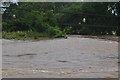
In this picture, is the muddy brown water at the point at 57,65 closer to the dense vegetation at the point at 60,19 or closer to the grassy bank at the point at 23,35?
the grassy bank at the point at 23,35

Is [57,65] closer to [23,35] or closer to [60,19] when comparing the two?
[23,35]

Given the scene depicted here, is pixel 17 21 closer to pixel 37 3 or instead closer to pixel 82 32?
pixel 37 3

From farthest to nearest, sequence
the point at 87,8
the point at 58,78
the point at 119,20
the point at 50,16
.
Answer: the point at 87,8, the point at 119,20, the point at 50,16, the point at 58,78

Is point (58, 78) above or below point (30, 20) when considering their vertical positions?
above

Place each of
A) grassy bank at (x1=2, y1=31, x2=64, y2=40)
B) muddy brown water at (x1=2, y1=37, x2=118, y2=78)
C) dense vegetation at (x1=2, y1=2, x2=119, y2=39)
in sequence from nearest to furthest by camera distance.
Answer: muddy brown water at (x1=2, y1=37, x2=118, y2=78)
grassy bank at (x1=2, y1=31, x2=64, y2=40)
dense vegetation at (x1=2, y1=2, x2=119, y2=39)

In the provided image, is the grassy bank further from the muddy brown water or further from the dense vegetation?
the muddy brown water

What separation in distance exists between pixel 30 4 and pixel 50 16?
222 inches

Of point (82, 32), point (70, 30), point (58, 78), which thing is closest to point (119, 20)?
point (82, 32)

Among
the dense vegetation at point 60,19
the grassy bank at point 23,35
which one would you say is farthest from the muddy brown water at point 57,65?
the dense vegetation at point 60,19

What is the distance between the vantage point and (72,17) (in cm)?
4134

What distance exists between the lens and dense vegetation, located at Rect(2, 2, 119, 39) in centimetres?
2520

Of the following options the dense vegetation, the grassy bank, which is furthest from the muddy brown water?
the dense vegetation

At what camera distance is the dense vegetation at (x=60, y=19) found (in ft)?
82.7

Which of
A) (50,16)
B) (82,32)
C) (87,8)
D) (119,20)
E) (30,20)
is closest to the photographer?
(30,20)
